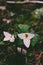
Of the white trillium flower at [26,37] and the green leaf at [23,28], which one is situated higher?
the green leaf at [23,28]

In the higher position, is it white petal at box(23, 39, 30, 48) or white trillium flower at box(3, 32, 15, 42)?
white trillium flower at box(3, 32, 15, 42)

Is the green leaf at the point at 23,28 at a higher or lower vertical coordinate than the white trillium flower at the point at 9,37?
higher

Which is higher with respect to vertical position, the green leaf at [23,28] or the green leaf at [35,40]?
the green leaf at [23,28]

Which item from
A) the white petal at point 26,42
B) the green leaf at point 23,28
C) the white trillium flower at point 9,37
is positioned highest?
the green leaf at point 23,28

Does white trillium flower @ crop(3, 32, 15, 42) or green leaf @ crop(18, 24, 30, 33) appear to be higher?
green leaf @ crop(18, 24, 30, 33)

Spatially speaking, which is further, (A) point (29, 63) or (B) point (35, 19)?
(B) point (35, 19)

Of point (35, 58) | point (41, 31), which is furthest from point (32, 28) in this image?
point (35, 58)

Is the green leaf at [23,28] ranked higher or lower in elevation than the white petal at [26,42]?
higher

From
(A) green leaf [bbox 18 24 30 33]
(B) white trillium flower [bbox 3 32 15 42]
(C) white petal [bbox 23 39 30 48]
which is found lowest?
(C) white petal [bbox 23 39 30 48]

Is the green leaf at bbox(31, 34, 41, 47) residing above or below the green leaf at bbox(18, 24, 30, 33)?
below

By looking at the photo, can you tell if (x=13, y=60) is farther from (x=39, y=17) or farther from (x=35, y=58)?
(x=39, y=17)

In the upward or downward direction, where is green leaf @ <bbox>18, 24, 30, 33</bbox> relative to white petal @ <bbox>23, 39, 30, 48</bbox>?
upward
